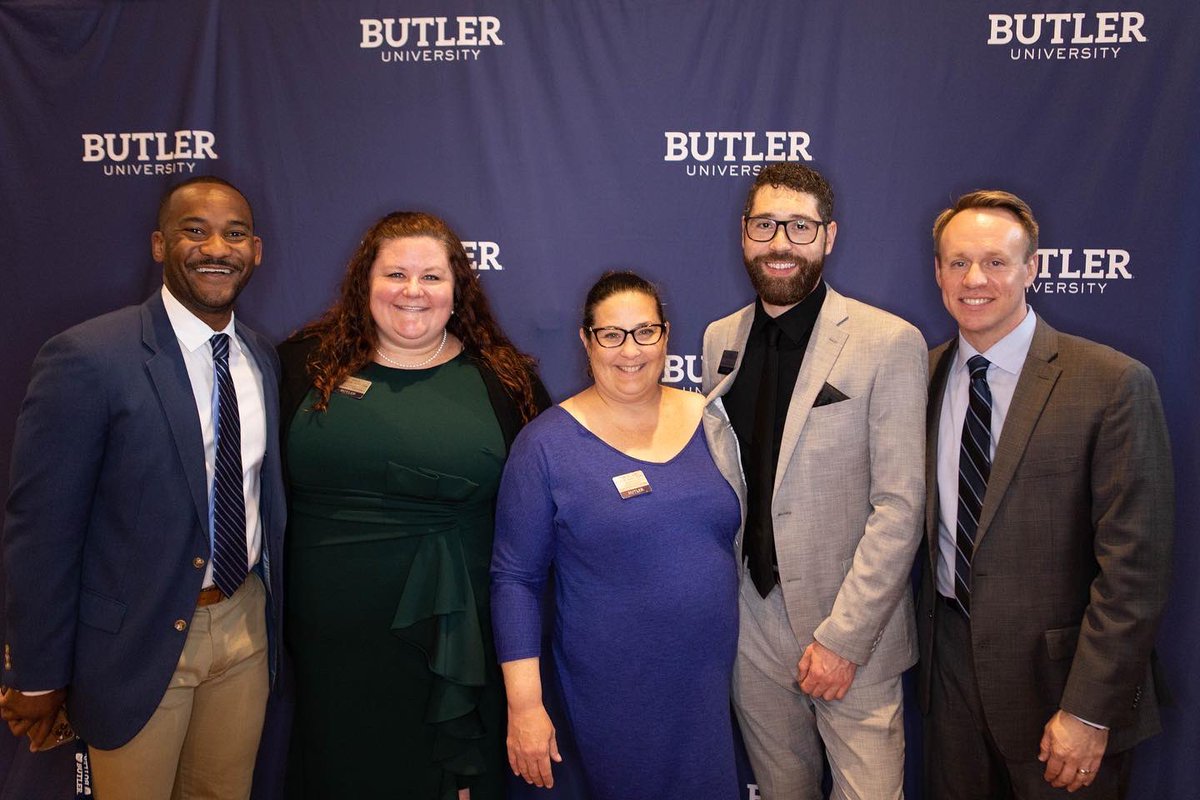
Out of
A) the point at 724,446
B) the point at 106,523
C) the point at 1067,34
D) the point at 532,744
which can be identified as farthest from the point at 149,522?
the point at 1067,34

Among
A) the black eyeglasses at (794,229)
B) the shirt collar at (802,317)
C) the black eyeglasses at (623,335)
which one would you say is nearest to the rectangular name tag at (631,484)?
the black eyeglasses at (623,335)

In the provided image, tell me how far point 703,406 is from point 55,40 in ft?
8.67

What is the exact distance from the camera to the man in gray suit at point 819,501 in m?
1.97

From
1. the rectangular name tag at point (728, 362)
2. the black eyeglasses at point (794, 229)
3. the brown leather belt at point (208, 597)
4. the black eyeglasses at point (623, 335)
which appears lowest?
the brown leather belt at point (208, 597)

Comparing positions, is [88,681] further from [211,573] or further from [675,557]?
[675,557]

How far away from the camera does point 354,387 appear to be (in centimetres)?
212

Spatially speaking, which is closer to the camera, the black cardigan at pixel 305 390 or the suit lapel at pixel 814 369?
the suit lapel at pixel 814 369

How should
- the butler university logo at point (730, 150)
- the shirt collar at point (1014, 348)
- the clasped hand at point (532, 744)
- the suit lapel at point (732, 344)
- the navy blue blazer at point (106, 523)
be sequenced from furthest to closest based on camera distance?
the butler university logo at point (730, 150), the suit lapel at point (732, 344), the shirt collar at point (1014, 348), the clasped hand at point (532, 744), the navy blue blazer at point (106, 523)

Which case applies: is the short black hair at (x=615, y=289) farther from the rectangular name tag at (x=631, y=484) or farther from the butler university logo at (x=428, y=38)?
the butler university logo at (x=428, y=38)

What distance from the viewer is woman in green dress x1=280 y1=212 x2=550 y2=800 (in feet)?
6.79

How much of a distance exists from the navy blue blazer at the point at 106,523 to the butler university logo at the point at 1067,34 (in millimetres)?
2681

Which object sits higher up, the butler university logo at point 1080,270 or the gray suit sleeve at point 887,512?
the butler university logo at point 1080,270

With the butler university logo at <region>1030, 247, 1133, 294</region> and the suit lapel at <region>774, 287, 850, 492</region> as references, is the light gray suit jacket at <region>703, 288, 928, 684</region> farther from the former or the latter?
the butler university logo at <region>1030, 247, 1133, 294</region>

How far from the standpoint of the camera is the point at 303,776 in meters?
2.19
